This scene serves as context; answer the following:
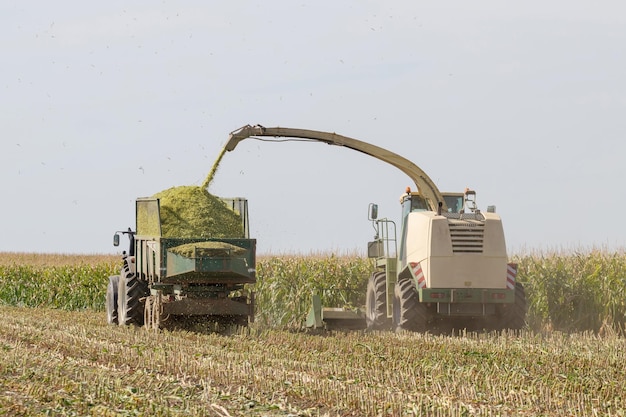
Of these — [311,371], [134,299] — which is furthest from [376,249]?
[311,371]

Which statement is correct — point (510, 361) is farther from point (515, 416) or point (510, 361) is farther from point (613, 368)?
point (515, 416)

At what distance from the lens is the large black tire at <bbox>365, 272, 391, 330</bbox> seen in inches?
660

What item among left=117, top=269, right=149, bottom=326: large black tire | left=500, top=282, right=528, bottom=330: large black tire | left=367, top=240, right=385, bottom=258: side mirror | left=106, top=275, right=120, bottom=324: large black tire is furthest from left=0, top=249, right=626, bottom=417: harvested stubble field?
left=367, top=240, right=385, bottom=258: side mirror

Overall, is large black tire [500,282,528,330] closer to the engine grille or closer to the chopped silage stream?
the engine grille

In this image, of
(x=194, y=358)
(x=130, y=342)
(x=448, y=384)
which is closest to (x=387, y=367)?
(x=448, y=384)

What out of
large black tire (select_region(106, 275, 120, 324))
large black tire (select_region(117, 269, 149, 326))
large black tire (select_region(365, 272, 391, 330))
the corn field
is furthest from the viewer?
the corn field

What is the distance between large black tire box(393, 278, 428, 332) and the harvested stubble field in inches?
26.0

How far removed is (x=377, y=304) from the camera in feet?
55.2

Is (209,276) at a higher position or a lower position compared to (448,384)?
higher

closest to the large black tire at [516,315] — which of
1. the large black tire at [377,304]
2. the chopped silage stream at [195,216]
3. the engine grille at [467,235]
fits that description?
the engine grille at [467,235]

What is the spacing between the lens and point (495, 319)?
16.2 metres

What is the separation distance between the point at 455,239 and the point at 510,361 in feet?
13.3

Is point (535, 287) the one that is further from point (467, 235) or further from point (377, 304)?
point (377, 304)

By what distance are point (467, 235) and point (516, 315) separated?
1.62 meters
